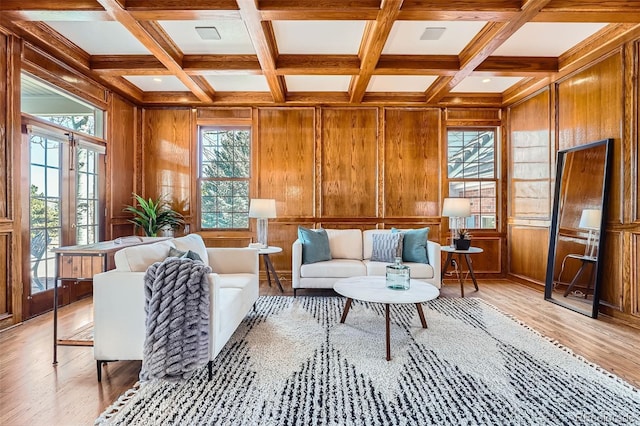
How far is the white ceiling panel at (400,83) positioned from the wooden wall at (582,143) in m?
1.50

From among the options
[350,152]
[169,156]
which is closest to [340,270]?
[350,152]

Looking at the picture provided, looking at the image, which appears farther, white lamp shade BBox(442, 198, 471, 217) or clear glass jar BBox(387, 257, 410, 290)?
white lamp shade BBox(442, 198, 471, 217)

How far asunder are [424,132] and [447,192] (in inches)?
39.0

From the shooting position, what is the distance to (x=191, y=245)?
2.94 m

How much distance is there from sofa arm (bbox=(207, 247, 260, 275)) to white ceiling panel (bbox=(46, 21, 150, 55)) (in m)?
2.30

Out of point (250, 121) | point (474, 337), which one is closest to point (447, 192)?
point (474, 337)

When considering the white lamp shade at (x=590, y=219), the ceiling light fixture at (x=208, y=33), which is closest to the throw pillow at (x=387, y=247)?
the white lamp shade at (x=590, y=219)

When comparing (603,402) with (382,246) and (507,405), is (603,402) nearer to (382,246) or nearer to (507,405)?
(507,405)

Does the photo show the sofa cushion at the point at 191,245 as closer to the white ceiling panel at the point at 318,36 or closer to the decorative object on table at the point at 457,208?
the white ceiling panel at the point at 318,36

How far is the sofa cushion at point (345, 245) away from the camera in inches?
169

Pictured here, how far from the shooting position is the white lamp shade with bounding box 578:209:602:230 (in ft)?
11.2

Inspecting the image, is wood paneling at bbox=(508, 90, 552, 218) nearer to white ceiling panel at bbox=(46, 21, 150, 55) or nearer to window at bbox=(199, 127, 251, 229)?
window at bbox=(199, 127, 251, 229)

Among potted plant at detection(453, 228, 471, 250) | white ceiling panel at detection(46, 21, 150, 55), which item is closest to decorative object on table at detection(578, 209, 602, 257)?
potted plant at detection(453, 228, 471, 250)

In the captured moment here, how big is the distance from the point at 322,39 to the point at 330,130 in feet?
5.89
